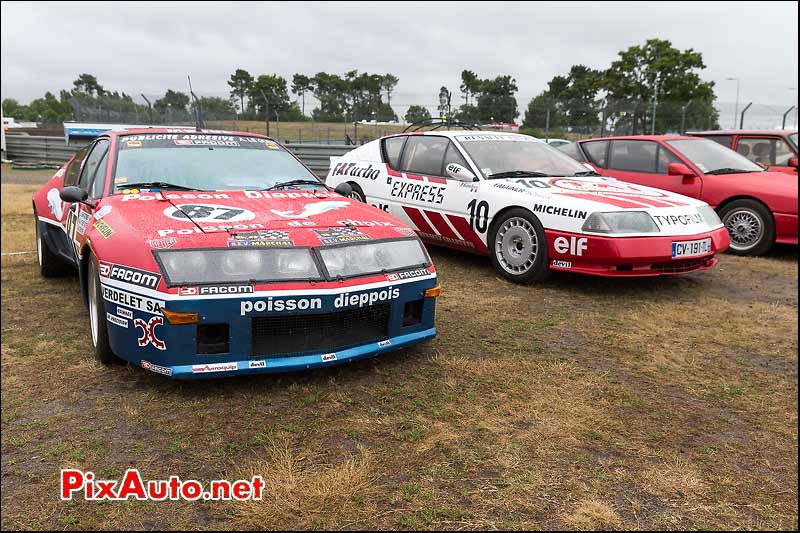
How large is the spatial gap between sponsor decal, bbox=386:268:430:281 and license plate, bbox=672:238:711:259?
244cm

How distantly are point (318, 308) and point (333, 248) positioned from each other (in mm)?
370

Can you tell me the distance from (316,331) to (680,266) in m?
3.33

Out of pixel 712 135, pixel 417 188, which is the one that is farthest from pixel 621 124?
pixel 417 188

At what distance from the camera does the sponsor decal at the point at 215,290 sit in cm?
274

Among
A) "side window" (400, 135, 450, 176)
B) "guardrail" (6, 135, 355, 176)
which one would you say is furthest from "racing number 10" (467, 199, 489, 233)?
"guardrail" (6, 135, 355, 176)

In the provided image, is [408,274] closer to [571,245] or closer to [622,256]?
[571,245]

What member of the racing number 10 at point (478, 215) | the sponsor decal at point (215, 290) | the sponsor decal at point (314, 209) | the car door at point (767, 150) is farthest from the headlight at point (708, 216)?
the sponsor decal at point (215, 290)

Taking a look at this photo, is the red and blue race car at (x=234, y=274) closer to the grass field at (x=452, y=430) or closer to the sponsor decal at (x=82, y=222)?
the sponsor decal at (x=82, y=222)

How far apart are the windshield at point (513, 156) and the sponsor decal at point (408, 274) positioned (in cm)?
252

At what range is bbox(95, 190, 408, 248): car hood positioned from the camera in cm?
304

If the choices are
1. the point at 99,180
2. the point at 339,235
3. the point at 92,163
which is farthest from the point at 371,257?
the point at 92,163

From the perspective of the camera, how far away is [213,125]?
20.8 meters

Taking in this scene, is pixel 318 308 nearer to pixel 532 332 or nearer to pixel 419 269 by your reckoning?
pixel 419 269

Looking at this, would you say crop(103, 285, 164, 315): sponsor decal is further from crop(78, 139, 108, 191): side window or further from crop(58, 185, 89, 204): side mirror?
crop(78, 139, 108, 191): side window
